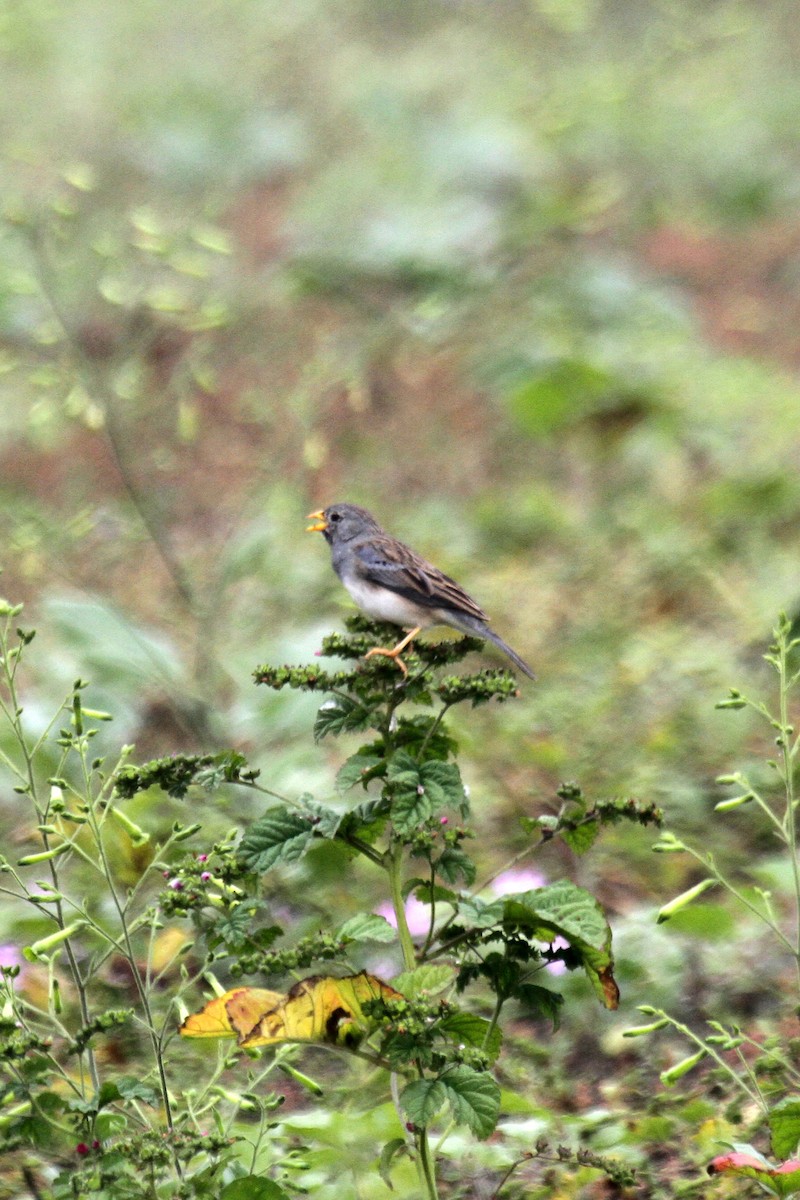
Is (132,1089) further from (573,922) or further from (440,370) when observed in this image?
(440,370)

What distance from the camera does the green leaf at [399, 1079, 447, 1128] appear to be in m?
2.49

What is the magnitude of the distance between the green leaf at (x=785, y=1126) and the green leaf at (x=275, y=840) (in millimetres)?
954

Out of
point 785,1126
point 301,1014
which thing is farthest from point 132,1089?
point 785,1126

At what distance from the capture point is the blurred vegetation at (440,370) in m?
5.09

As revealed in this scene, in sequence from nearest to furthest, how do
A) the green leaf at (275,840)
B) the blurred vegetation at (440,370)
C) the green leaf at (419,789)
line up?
the green leaf at (419,789) < the green leaf at (275,840) < the blurred vegetation at (440,370)

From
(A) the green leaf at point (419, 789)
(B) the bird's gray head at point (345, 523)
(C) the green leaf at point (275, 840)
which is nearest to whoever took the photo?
(A) the green leaf at point (419, 789)

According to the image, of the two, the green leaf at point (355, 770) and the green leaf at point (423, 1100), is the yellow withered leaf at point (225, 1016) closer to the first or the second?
the green leaf at point (423, 1100)

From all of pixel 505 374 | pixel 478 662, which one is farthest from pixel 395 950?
pixel 505 374

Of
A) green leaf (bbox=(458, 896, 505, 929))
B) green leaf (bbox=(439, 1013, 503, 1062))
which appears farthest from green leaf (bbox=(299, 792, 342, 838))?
green leaf (bbox=(439, 1013, 503, 1062))

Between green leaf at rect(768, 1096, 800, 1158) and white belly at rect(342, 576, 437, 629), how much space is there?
1612mm

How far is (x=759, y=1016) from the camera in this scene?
12.4ft

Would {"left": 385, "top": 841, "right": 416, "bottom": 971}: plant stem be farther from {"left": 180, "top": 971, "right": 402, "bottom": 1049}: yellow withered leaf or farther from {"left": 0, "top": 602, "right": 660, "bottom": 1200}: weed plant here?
{"left": 180, "top": 971, "right": 402, "bottom": 1049}: yellow withered leaf

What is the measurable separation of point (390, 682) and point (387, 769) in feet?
0.54

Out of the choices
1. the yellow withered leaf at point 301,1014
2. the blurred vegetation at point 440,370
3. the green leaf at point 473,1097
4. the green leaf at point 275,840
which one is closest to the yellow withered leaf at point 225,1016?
the yellow withered leaf at point 301,1014
